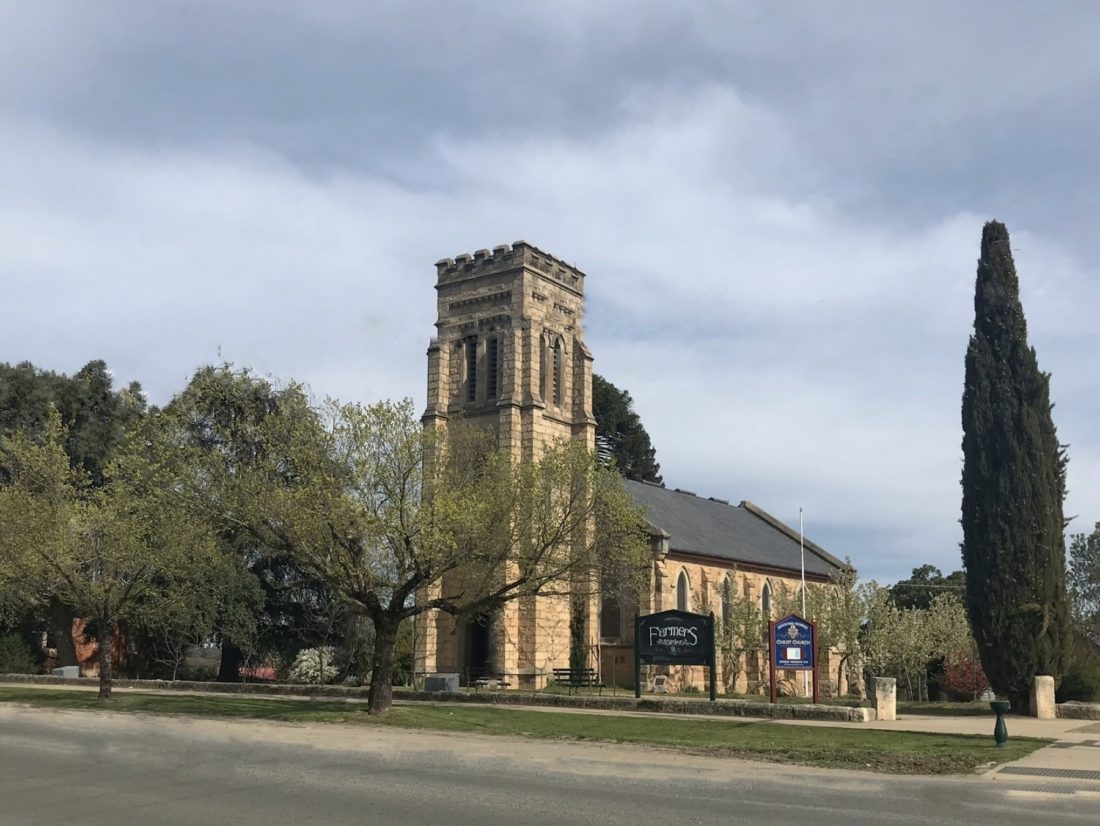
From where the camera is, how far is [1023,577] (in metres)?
26.4

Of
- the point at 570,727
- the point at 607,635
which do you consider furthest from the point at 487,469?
the point at 607,635

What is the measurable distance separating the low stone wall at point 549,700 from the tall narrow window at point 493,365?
19.0 metres

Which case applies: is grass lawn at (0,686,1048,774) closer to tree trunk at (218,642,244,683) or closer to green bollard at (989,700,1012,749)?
green bollard at (989,700,1012,749)

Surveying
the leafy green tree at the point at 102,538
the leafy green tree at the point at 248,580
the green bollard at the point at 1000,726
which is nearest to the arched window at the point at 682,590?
the leafy green tree at the point at 248,580

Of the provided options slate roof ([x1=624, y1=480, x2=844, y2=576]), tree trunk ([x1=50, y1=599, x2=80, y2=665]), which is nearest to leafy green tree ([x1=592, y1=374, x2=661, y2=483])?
slate roof ([x1=624, y1=480, x2=844, y2=576])

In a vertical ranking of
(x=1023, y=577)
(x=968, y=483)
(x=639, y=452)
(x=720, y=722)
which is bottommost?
(x=720, y=722)

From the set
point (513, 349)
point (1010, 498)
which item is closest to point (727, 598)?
point (513, 349)

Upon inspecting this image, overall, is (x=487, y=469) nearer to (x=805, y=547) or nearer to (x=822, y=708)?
(x=822, y=708)

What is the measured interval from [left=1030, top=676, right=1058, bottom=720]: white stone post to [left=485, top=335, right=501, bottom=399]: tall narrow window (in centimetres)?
2794

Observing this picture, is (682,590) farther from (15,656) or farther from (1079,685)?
(15,656)

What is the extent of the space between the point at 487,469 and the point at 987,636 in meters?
13.8

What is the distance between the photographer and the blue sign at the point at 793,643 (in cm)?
2545

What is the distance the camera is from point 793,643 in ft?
83.9

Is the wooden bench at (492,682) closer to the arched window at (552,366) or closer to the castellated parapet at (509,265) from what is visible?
the arched window at (552,366)
